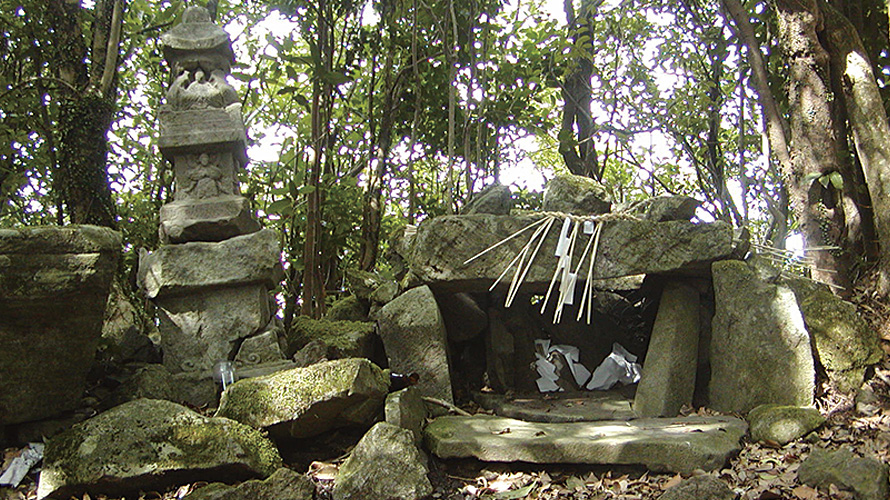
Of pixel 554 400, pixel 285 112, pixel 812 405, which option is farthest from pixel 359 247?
pixel 812 405

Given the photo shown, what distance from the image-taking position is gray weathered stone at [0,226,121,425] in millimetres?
3186

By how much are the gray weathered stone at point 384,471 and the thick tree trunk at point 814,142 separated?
10.5ft

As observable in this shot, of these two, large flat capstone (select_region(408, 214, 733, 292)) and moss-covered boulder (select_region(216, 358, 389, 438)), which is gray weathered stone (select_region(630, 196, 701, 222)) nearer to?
large flat capstone (select_region(408, 214, 733, 292))

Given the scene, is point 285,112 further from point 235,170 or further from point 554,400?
point 554,400

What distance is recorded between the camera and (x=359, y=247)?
725cm

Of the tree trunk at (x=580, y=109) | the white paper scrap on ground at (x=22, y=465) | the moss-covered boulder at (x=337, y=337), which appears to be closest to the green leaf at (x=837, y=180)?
the tree trunk at (x=580, y=109)

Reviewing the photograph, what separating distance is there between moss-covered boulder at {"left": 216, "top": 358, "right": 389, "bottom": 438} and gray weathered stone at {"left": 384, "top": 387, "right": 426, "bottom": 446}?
103 mm

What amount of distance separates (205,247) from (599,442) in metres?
2.56

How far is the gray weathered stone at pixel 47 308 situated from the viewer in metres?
3.19

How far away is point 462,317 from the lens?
507 cm

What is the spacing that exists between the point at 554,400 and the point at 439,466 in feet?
4.73

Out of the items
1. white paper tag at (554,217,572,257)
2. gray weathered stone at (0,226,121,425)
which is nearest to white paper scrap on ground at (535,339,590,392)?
white paper tag at (554,217,572,257)

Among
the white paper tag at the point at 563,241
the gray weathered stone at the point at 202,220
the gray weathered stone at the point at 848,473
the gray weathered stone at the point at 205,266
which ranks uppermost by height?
the gray weathered stone at the point at 202,220

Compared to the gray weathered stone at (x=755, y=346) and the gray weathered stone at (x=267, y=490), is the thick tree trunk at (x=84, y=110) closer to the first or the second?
the gray weathered stone at (x=267, y=490)
